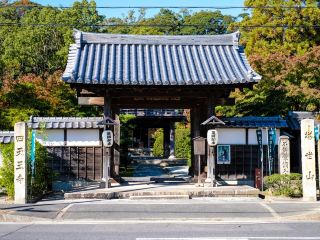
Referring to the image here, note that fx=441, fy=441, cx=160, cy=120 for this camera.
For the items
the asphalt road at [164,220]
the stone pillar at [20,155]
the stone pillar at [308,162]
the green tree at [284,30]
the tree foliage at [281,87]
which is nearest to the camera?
the asphalt road at [164,220]

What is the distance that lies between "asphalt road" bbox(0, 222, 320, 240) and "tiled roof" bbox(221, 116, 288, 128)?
7907 millimetres

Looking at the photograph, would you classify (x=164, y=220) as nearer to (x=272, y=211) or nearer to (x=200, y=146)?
(x=272, y=211)

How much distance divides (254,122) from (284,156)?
7.16 ft

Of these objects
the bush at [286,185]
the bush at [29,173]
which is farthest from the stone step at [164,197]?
the bush at [29,173]

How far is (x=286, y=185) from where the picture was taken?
599 inches

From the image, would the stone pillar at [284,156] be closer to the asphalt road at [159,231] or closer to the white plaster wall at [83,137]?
the asphalt road at [159,231]

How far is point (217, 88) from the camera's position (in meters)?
16.8

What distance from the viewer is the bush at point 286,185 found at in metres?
15.0

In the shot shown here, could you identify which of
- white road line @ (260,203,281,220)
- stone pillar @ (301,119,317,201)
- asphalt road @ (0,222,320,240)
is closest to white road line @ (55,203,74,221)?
asphalt road @ (0,222,320,240)

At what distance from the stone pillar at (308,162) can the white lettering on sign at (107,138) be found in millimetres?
6798

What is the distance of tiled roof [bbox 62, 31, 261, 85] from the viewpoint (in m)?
16.4

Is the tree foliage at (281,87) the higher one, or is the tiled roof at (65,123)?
the tree foliage at (281,87)

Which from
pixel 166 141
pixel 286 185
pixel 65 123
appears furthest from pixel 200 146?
pixel 166 141

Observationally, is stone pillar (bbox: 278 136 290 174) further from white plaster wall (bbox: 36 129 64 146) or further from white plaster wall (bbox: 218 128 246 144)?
white plaster wall (bbox: 36 129 64 146)
